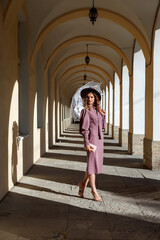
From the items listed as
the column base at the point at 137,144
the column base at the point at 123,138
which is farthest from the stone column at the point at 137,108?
the column base at the point at 123,138

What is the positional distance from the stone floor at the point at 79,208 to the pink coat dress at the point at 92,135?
0.56 meters

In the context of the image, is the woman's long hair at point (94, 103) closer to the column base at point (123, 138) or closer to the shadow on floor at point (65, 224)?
the shadow on floor at point (65, 224)

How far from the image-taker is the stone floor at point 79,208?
150 inches

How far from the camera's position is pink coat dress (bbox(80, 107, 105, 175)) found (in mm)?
5094

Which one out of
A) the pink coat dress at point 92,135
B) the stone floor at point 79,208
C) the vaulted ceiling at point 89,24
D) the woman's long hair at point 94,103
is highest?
the vaulted ceiling at point 89,24

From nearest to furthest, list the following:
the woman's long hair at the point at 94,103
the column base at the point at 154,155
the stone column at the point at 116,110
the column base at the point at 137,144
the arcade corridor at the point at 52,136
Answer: the arcade corridor at the point at 52,136, the woman's long hair at the point at 94,103, the column base at the point at 154,155, the column base at the point at 137,144, the stone column at the point at 116,110

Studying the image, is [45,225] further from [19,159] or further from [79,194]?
[19,159]

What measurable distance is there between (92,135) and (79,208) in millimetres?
1062

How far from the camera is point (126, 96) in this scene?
569 inches

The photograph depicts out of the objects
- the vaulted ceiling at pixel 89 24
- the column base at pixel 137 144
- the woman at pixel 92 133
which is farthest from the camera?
the column base at pixel 137 144

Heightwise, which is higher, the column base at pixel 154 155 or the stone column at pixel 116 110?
the stone column at pixel 116 110

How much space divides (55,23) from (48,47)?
8.35 feet

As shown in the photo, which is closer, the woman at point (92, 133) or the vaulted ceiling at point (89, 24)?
the woman at point (92, 133)

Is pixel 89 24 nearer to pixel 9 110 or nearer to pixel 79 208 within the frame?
pixel 9 110
